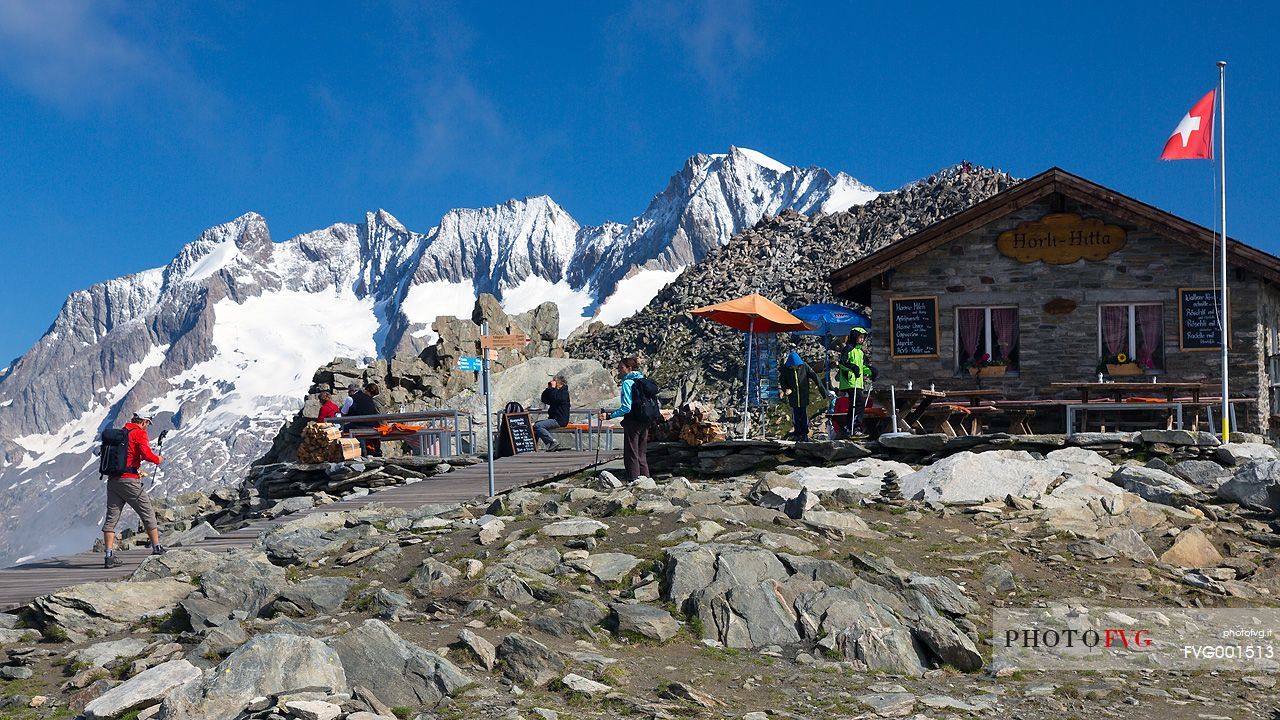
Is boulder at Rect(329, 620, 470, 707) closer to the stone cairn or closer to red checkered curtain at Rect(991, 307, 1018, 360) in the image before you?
the stone cairn

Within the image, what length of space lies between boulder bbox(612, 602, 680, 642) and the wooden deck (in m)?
6.58

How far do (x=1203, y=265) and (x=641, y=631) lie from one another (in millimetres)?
16244

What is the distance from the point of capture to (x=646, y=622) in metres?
8.81

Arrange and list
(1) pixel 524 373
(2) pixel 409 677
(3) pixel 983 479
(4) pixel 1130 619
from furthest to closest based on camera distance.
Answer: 1. (1) pixel 524 373
2. (3) pixel 983 479
3. (4) pixel 1130 619
4. (2) pixel 409 677

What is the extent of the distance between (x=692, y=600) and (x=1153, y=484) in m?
7.04

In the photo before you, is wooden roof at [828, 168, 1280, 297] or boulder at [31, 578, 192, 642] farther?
wooden roof at [828, 168, 1280, 297]

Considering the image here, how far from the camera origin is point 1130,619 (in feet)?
30.7

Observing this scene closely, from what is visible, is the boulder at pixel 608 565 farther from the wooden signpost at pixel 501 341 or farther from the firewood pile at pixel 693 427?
the firewood pile at pixel 693 427

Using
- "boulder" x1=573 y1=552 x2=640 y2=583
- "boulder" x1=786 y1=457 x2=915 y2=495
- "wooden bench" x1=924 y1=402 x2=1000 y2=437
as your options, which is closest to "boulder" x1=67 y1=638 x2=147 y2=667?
"boulder" x1=573 y1=552 x2=640 y2=583

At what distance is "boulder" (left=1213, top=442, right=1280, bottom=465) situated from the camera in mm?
14422

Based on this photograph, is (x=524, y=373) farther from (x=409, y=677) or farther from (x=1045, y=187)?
(x=409, y=677)

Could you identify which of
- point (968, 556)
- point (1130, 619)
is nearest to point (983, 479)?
point (968, 556)

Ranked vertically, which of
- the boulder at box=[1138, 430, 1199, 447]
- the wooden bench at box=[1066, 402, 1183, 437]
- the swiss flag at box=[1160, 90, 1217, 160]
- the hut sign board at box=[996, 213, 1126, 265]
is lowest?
the boulder at box=[1138, 430, 1199, 447]

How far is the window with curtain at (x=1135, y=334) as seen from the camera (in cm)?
2105
